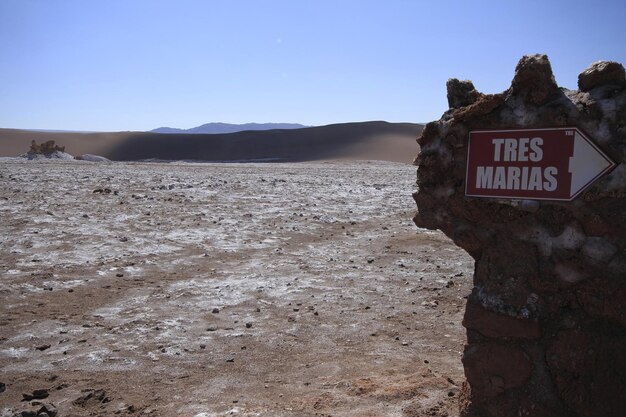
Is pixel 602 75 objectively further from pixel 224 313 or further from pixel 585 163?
pixel 224 313

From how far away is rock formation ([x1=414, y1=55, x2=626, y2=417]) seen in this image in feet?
8.46

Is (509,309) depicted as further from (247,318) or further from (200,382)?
(247,318)

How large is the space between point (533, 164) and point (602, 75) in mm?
484

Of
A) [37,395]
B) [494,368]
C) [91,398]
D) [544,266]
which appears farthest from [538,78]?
[37,395]

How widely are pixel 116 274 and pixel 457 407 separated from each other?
14.6 ft

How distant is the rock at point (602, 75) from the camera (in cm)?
263

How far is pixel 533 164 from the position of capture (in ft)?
9.07

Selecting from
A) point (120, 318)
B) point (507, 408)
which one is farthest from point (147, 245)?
point (507, 408)

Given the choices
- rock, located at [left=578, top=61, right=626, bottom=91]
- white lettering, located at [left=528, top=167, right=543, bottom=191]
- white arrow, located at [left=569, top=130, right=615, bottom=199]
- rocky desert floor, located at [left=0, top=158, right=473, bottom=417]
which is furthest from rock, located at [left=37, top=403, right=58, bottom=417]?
rock, located at [left=578, top=61, right=626, bottom=91]

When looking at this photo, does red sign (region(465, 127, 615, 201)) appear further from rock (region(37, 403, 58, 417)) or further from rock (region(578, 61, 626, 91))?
rock (region(37, 403, 58, 417))

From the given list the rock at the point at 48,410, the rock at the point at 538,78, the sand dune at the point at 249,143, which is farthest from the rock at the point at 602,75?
the sand dune at the point at 249,143

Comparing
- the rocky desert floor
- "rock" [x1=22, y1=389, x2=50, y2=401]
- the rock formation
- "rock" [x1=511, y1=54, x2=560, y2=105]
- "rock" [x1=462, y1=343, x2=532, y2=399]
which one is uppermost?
"rock" [x1=511, y1=54, x2=560, y2=105]

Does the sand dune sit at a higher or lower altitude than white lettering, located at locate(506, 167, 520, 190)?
higher

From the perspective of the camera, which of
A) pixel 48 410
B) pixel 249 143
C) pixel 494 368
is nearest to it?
pixel 494 368
